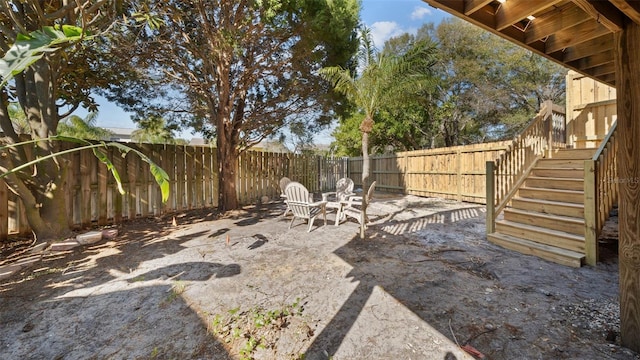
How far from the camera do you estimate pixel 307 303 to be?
88.4 inches

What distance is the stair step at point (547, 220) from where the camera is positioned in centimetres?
317

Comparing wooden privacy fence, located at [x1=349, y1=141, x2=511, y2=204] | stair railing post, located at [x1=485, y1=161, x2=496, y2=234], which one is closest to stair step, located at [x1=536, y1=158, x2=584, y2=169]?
stair railing post, located at [x1=485, y1=161, x2=496, y2=234]

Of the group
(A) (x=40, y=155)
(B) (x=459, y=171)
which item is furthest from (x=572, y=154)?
(A) (x=40, y=155)

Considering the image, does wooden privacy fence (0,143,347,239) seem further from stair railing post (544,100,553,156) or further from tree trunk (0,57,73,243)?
stair railing post (544,100,553,156)

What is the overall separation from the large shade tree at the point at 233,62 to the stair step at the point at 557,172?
4.84 metres

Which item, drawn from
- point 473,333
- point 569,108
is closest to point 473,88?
point 569,108

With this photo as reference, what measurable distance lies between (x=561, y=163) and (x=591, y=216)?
74.5 inches

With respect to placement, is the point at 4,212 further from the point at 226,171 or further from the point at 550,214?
the point at 550,214

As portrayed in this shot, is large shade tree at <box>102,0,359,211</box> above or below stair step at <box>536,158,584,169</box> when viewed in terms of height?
above

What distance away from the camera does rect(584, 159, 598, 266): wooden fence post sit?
9.43 feet

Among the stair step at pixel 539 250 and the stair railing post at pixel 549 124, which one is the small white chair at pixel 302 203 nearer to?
the stair step at pixel 539 250

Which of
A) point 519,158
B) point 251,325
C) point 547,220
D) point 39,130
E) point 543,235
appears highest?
point 39,130

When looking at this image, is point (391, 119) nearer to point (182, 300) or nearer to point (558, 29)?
point (558, 29)

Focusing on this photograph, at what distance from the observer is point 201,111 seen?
7.20 m
